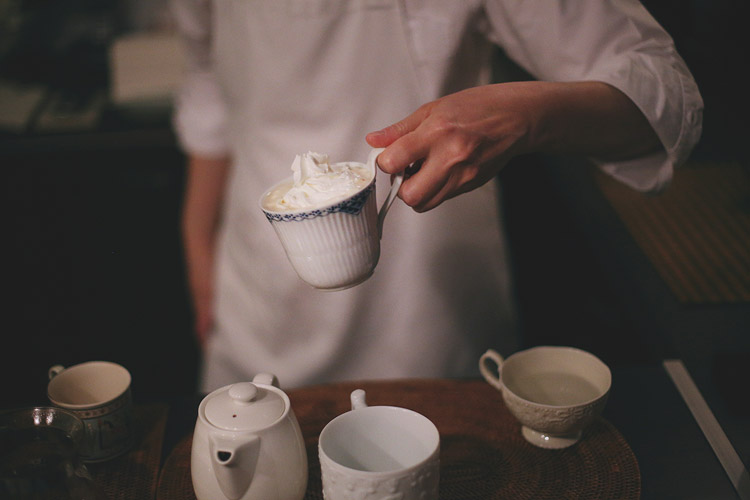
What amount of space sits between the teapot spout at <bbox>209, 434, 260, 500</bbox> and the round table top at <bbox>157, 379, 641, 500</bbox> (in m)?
0.13

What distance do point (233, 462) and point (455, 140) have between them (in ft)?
1.39

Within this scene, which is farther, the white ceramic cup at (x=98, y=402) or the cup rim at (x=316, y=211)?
the white ceramic cup at (x=98, y=402)

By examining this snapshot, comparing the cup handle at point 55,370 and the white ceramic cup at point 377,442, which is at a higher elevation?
the white ceramic cup at point 377,442

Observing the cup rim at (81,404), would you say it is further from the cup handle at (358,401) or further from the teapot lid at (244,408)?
the cup handle at (358,401)

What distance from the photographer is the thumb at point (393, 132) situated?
80cm

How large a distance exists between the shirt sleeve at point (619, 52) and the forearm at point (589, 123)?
0.10 feet

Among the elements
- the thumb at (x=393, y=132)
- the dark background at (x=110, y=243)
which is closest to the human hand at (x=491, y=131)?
the thumb at (x=393, y=132)

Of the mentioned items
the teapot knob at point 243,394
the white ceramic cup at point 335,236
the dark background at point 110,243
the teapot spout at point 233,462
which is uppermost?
the white ceramic cup at point 335,236

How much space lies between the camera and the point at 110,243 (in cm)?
247

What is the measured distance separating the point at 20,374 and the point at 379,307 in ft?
5.22

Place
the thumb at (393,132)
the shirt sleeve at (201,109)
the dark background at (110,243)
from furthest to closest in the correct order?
the dark background at (110,243) < the shirt sleeve at (201,109) < the thumb at (393,132)

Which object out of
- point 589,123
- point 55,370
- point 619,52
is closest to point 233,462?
point 55,370

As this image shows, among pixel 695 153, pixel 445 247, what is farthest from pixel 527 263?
pixel 445 247

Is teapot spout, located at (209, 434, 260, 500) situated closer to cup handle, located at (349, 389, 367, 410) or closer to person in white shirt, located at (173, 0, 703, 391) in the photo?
cup handle, located at (349, 389, 367, 410)
